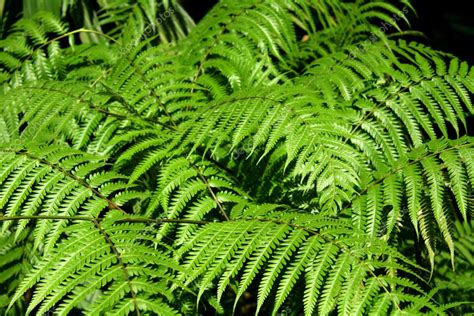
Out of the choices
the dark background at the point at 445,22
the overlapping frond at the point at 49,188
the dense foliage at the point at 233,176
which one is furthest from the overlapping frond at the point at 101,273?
the dark background at the point at 445,22

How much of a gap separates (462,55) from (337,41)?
5.05ft

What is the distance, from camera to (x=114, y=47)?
2.21 metres

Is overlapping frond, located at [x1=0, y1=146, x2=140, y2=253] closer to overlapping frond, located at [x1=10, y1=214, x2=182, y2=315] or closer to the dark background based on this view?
overlapping frond, located at [x1=10, y1=214, x2=182, y2=315]

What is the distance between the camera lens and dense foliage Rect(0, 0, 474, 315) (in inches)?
47.6

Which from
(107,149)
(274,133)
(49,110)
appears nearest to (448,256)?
(274,133)

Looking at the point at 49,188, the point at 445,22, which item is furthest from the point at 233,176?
the point at 445,22

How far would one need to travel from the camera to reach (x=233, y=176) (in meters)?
1.78

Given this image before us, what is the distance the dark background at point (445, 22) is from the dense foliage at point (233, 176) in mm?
1033

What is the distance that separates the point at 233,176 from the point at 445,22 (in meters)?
2.41

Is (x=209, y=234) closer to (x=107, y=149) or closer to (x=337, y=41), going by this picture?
(x=107, y=149)

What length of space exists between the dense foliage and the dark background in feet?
3.39

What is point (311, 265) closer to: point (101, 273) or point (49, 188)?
point (101, 273)

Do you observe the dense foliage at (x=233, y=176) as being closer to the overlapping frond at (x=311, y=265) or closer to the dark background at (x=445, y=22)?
the overlapping frond at (x=311, y=265)

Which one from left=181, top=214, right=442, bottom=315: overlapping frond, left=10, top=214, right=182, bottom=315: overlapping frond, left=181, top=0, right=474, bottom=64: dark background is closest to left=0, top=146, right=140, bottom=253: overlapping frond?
left=10, top=214, right=182, bottom=315: overlapping frond
